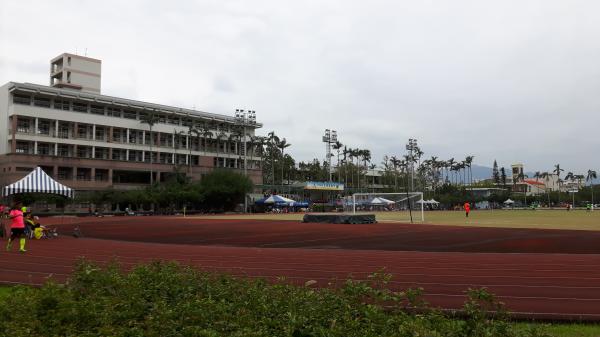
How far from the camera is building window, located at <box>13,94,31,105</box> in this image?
228ft

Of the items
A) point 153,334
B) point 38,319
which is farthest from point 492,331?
point 38,319

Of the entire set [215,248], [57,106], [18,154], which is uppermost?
[57,106]

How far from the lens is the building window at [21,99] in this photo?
69562mm

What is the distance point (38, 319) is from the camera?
17.1 feet

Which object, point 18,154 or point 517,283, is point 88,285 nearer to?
point 517,283

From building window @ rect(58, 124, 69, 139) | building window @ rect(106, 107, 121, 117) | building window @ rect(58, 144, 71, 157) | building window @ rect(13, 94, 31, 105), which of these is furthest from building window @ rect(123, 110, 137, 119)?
building window @ rect(13, 94, 31, 105)

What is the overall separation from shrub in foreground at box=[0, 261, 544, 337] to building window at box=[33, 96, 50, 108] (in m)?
75.5

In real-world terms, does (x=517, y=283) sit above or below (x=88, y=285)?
below

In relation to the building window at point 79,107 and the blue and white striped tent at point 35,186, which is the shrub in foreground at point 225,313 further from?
the building window at point 79,107

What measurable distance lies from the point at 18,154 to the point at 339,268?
6703 cm

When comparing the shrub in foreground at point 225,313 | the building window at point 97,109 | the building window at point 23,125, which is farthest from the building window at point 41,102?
the shrub in foreground at point 225,313

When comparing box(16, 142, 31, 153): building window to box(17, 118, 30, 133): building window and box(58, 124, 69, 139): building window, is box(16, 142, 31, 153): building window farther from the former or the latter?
box(58, 124, 69, 139): building window

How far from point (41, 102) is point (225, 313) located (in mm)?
78526

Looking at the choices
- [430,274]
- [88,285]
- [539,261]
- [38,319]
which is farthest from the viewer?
[539,261]
